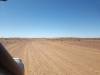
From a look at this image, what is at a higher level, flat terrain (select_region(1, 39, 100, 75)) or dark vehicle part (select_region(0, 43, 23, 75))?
dark vehicle part (select_region(0, 43, 23, 75))

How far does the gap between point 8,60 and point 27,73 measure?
42.1 ft

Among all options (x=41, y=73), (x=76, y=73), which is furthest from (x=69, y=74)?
(x=41, y=73)

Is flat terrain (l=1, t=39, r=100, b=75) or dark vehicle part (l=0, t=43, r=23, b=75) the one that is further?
flat terrain (l=1, t=39, r=100, b=75)

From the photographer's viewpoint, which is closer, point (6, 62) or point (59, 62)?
point (6, 62)

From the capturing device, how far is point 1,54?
2.70 ft

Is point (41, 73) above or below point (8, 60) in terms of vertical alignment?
below

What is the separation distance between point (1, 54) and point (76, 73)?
521 inches

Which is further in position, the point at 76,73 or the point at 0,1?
the point at 76,73

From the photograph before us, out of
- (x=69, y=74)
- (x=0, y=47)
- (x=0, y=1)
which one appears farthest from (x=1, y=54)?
(x=69, y=74)

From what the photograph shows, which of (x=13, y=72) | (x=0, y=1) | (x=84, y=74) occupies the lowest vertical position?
(x=84, y=74)

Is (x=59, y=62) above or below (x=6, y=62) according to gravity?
below

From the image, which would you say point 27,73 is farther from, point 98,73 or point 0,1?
point 0,1

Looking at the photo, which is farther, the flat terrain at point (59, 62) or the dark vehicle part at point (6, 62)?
the flat terrain at point (59, 62)

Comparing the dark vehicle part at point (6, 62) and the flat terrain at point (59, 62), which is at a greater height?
the dark vehicle part at point (6, 62)
